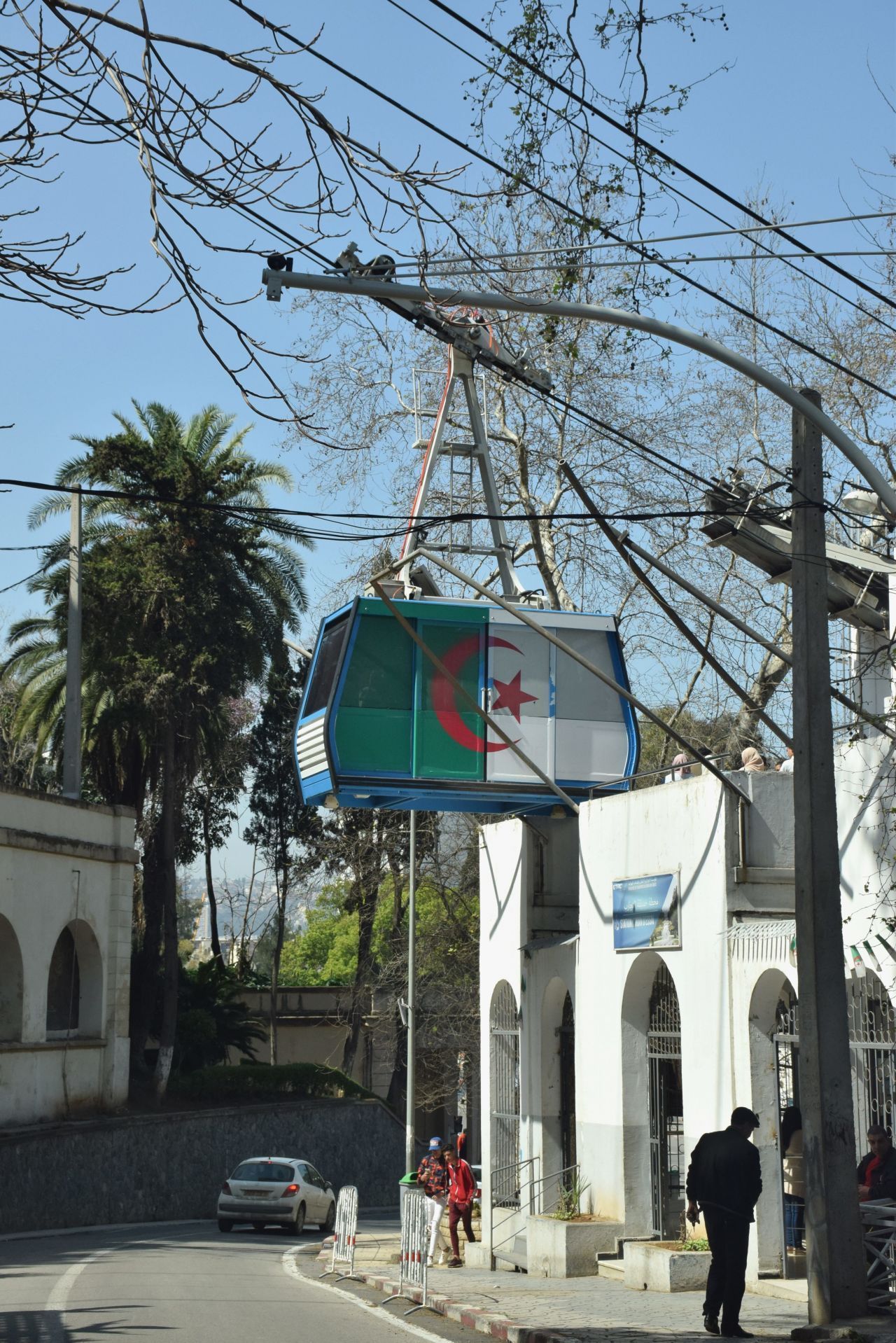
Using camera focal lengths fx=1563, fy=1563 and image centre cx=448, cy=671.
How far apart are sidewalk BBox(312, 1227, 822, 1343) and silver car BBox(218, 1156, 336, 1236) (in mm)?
11115

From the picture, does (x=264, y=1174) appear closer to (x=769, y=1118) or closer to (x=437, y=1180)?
(x=437, y=1180)

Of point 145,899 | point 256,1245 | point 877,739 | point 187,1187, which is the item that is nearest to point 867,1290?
point 877,739

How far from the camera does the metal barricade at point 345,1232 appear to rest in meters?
19.9

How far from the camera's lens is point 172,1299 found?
611 inches

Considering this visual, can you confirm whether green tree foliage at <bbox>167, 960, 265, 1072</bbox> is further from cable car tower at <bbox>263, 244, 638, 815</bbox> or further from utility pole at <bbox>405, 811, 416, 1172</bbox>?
cable car tower at <bbox>263, 244, 638, 815</bbox>

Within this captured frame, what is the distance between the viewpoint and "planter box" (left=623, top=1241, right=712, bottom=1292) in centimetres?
1513

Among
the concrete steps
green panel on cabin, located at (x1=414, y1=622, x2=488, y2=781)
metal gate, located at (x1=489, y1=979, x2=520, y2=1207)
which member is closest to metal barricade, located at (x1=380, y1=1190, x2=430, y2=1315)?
the concrete steps

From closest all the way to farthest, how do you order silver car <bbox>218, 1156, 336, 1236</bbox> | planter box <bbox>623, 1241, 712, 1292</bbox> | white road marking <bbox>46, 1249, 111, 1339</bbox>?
white road marking <bbox>46, 1249, 111, 1339</bbox> < planter box <bbox>623, 1241, 712, 1292</bbox> < silver car <bbox>218, 1156, 336, 1236</bbox>

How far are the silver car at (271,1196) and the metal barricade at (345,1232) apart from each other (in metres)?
8.97

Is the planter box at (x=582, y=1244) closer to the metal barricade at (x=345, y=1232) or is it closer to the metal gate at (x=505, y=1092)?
the metal barricade at (x=345, y=1232)

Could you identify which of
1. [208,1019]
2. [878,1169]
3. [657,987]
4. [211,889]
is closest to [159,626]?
[208,1019]

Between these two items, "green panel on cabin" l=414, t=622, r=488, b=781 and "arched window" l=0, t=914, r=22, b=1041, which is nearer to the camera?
"green panel on cabin" l=414, t=622, r=488, b=781

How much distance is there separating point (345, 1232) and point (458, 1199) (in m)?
2.08

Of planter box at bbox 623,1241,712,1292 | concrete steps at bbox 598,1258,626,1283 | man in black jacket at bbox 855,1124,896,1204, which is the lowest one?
concrete steps at bbox 598,1258,626,1283
